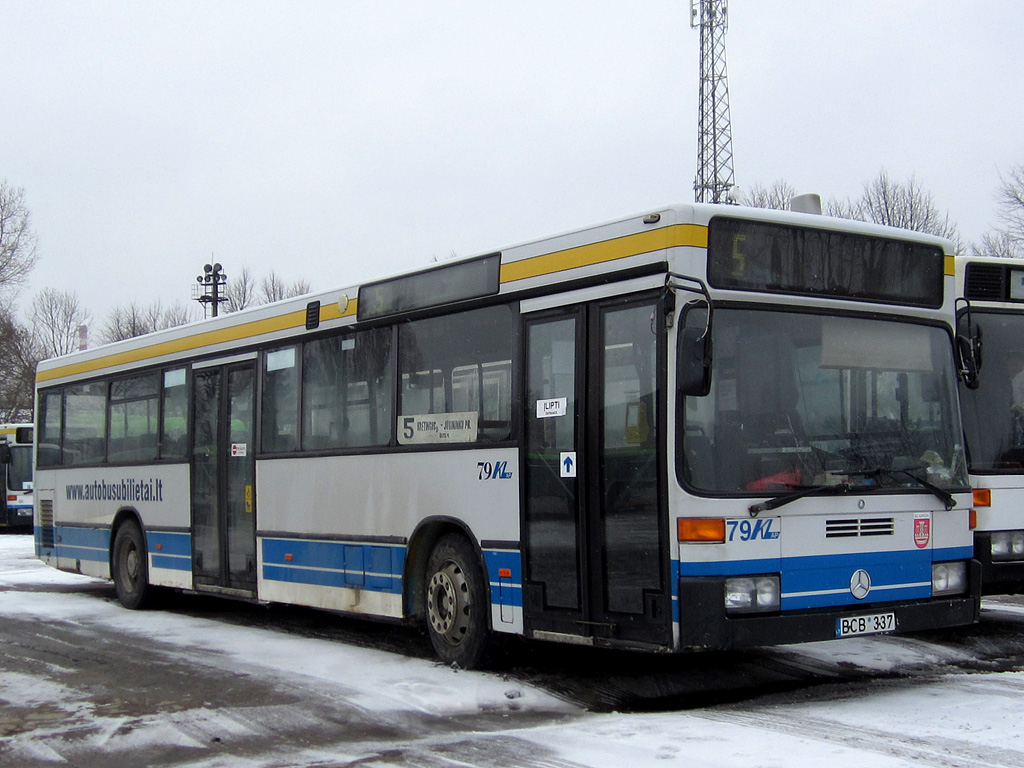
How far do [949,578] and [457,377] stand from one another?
3.77m

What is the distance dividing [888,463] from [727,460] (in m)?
1.23

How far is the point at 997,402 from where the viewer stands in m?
10.0

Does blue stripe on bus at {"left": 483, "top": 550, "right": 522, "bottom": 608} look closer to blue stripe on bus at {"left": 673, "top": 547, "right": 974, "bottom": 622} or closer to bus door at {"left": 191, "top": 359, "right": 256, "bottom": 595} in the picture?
blue stripe on bus at {"left": 673, "top": 547, "right": 974, "bottom": 622}

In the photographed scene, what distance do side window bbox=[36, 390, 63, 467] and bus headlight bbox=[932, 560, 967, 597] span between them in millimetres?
12059

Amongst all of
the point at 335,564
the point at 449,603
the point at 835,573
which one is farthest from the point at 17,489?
the point at 835,573

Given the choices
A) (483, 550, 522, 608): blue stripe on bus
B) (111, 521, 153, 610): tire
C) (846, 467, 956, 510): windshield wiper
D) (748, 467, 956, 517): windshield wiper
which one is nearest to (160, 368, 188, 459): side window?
(111, 521, 153, 610): tire

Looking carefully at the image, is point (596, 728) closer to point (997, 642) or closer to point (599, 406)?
point (599, 406)

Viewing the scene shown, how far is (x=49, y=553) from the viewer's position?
16.0m

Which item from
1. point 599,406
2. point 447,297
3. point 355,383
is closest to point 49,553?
point 355,383

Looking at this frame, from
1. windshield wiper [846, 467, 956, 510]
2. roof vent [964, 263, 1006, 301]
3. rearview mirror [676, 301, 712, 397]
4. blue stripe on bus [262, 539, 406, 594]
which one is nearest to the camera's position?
rearview mirror [676, 301, 712, 397]

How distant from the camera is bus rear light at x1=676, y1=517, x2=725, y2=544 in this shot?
22.6 feet

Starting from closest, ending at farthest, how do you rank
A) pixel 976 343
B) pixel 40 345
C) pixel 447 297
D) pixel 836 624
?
pixel 836 624, pixel 976 343, pixel 447 297, pixel 40 345

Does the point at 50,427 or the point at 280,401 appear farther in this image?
the point at 50,427

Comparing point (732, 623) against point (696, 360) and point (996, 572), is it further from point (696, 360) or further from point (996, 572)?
point (996, 572)
